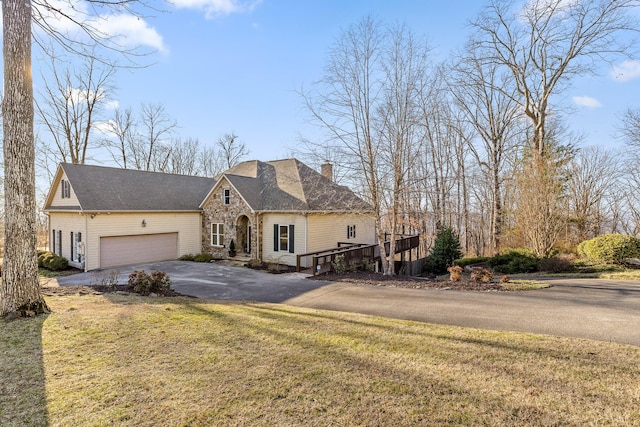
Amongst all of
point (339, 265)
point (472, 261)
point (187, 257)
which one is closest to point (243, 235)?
point (187, 257)

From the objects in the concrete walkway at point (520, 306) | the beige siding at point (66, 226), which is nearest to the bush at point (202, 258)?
the beige siding at point (66, 226)

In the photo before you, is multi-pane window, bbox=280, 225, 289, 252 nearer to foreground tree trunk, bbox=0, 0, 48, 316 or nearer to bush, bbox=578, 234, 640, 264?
foreground tree trunk, bbox=0, 0, 48, 316

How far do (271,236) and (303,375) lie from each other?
46.4 ft

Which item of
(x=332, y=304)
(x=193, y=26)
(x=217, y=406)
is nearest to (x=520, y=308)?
(x=332, y=304)

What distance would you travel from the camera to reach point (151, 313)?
668 centimetres

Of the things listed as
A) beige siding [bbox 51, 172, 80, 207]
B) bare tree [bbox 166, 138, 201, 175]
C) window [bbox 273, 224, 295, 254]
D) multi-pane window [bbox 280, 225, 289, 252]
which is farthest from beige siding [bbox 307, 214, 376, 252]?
bare tree [bbox 166, 138, 201, 175]

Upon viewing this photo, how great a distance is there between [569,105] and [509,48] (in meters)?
5.12

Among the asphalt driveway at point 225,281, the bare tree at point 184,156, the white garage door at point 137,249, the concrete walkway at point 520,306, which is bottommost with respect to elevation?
the asphalt driveway at point 225,281

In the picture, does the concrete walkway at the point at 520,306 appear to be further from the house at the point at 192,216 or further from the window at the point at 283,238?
the window at the point at 283,238

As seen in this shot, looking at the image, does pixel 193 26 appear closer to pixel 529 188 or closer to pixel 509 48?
pixel 529 188

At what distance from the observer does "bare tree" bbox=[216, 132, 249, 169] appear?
37.9m

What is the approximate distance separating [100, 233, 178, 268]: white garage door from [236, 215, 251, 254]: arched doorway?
13.0 ft

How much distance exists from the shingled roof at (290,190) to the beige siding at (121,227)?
4250mm

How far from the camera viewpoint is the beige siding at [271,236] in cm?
1661
